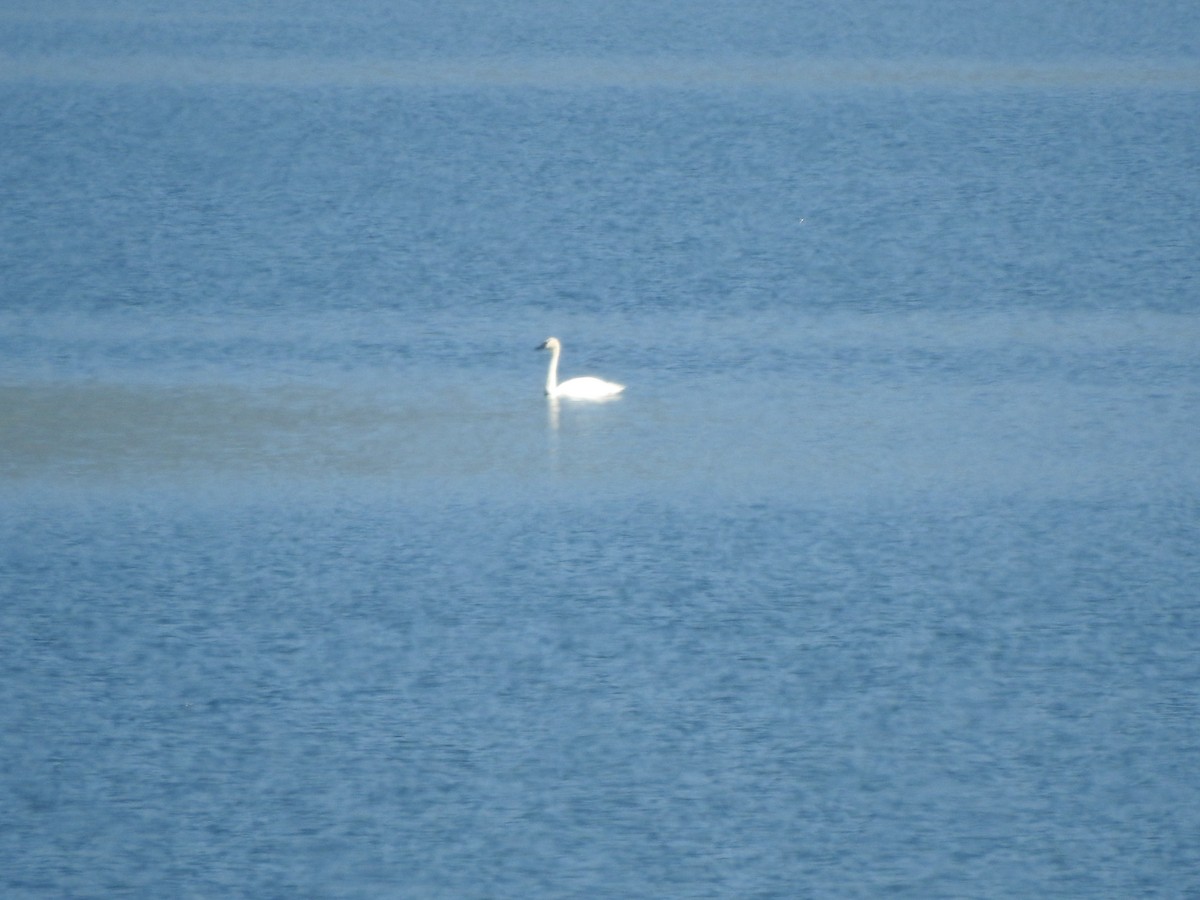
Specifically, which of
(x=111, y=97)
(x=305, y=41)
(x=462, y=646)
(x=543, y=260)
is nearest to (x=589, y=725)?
(x=462, y=646)

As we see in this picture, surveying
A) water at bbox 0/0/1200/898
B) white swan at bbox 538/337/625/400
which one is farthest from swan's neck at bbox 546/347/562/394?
water at bbox 0/0/1200/898

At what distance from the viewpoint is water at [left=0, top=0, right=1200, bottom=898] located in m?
4.90

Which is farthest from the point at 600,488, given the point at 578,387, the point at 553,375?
the point at 553,375

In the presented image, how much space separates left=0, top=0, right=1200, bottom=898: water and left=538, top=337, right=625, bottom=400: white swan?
0.11 meters

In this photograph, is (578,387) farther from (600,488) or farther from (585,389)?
(600,488)

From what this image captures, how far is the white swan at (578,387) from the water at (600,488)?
Result: 4.2 inches

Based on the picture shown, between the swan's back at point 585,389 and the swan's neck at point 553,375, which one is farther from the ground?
the swan's neck at point 553,375

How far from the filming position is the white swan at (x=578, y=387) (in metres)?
8.04

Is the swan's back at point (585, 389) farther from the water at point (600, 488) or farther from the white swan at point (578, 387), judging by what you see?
the water at point (600, 488)

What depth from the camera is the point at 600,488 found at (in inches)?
284

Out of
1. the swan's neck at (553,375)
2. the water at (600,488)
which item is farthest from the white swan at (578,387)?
the water at (600,488)

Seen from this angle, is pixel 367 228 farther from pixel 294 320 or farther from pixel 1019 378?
pixel 1019 378

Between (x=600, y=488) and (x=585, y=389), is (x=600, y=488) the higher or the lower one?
the lower one

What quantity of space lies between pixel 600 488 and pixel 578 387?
0.90 m
